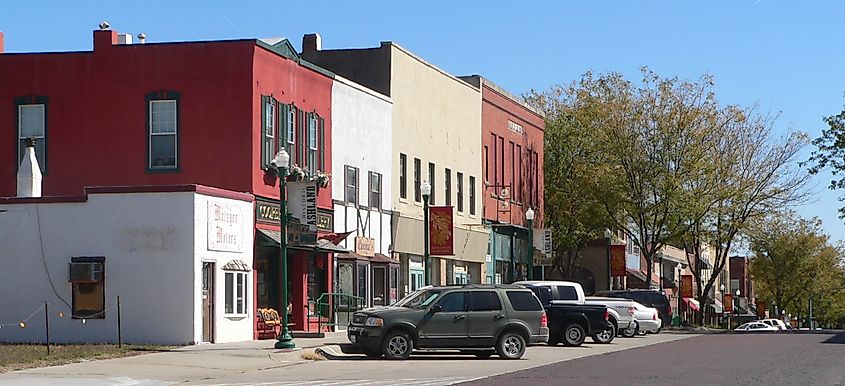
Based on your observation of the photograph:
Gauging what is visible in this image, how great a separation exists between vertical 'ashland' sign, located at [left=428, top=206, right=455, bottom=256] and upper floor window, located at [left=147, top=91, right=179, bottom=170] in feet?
39.0

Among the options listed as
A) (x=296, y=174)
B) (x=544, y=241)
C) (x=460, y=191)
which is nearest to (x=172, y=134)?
(x=296, y=174)

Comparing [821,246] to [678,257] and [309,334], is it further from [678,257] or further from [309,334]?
Answer: [309,334]

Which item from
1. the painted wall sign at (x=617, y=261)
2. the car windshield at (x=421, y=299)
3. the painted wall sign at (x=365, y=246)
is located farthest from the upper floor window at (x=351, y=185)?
the painted wall sign at (x=617, y=261)

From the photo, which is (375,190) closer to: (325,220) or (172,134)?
(325,220)

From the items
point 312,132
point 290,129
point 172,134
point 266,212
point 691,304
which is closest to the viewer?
point 172,134

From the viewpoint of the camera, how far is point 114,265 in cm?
3038

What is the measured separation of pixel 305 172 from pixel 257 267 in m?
3.25

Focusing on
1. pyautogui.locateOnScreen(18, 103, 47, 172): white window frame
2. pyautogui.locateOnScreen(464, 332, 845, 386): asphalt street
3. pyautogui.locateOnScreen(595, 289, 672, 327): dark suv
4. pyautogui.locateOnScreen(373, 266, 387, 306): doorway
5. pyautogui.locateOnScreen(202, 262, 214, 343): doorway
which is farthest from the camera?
pyautogui.locateOnScreen(595, 289, 672, 327): dark suv

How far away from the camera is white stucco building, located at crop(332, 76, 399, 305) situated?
130ft

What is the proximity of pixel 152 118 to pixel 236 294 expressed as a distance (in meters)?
5.30

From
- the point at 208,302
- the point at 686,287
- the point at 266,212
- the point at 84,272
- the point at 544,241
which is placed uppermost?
the point at 266,212

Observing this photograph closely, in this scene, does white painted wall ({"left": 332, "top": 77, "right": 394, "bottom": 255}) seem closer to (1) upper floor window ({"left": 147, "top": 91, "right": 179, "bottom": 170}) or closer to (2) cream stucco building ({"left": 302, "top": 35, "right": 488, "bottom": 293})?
(2) cream stucco building ({"left": 302, "top": 35, "right": 488, "bottom": 293})

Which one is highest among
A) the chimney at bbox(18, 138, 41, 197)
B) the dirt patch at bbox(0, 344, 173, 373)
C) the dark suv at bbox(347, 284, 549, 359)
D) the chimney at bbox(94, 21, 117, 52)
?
the chimney at bbox(94, 21, 117, 52)

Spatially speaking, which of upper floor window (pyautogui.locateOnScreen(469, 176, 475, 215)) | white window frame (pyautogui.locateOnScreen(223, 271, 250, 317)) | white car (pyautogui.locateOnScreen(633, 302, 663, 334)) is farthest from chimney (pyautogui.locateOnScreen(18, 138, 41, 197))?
upper floor window (pyautogui.locateOnScreen(469, 176, 475, 215))
